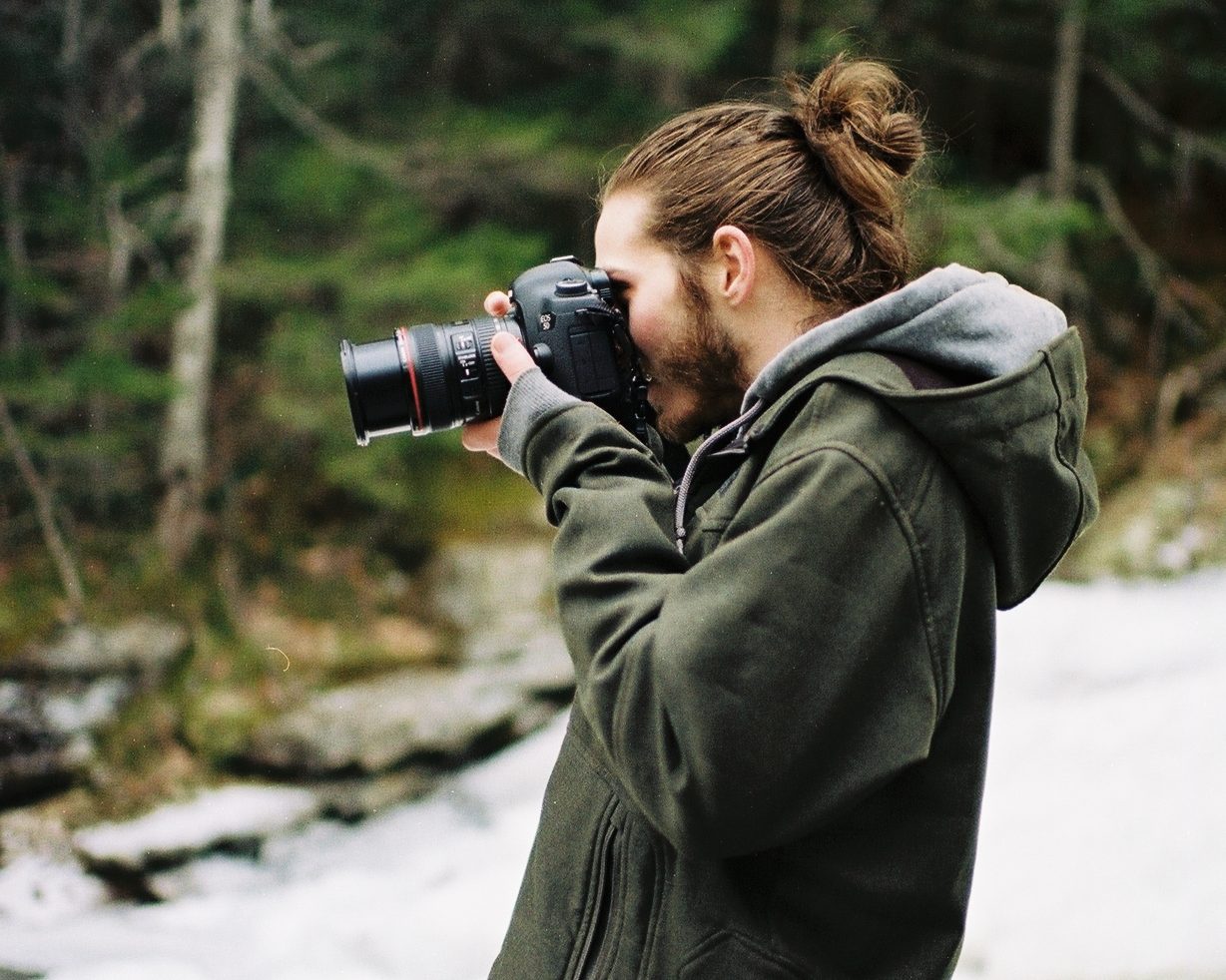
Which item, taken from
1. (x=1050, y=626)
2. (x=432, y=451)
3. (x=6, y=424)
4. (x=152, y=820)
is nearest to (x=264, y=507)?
(x=432, y=451)

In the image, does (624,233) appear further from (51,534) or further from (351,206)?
(351,206)

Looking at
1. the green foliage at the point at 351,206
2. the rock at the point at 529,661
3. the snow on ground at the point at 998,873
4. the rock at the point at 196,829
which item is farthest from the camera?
the rock at the point at 529,661

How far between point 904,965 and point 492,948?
2.08 metres

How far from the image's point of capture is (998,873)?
308cm

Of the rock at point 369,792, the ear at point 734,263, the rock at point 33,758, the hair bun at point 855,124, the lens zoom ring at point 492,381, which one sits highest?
the hair bun at point 855,124

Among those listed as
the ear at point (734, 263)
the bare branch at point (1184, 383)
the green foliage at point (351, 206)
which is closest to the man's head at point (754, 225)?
the ear at point (734, 263)

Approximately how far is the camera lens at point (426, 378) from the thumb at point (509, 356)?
2.6 inches

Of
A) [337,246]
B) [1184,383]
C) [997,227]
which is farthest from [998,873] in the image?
[1184,383]

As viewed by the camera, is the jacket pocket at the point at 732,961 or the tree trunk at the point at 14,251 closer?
the jacket pocket at the point at 732,961

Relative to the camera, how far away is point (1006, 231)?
5094mm

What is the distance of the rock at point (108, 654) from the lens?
413cm

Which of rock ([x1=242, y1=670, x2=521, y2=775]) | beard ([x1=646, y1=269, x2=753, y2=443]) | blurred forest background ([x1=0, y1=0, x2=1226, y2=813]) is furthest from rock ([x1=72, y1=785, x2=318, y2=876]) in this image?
beard ([x1=646, y1=269, x2=753, y2=443])

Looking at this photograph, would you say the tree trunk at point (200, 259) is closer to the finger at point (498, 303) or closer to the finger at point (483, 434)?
the finger at point (498, 303)

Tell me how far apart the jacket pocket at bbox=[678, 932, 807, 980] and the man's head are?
63 cm
